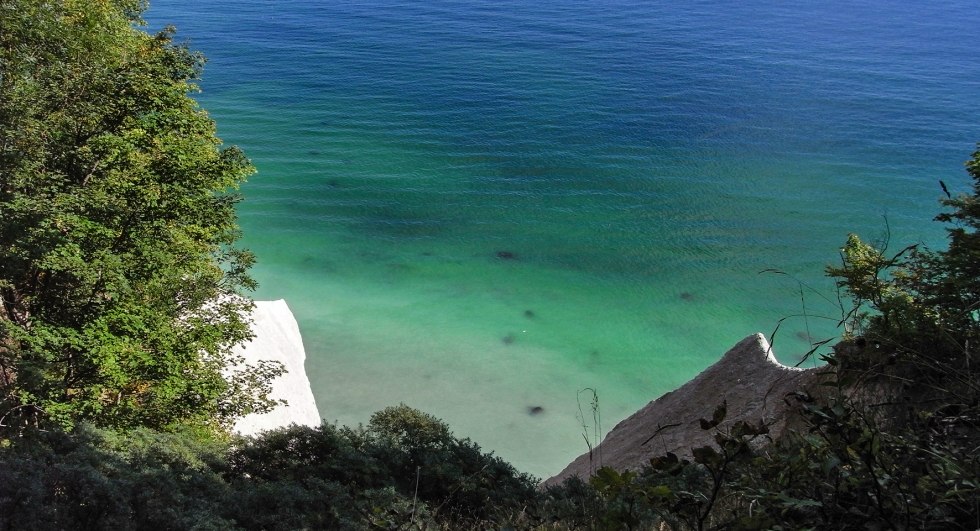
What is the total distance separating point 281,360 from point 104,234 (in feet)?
32.5

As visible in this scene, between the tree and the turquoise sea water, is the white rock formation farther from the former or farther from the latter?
the tree

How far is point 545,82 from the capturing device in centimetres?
5569

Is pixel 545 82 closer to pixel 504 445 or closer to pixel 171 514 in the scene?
pixel 504 445

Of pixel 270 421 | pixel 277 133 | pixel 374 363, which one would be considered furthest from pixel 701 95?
pixel 270 421

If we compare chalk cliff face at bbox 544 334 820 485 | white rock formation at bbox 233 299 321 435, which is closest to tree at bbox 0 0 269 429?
white rock formation at bbox 233 299 321 435

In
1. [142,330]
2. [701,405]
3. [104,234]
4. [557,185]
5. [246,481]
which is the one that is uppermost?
[557,185]

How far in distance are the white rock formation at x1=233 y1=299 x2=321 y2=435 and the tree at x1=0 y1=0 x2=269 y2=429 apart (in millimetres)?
3069

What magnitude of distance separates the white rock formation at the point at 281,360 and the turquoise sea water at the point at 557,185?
1.77m

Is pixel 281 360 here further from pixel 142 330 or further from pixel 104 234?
pixel 104 234

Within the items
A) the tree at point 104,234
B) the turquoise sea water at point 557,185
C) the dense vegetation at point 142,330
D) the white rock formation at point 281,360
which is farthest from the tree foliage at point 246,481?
the turquoise sea water at point 557,185

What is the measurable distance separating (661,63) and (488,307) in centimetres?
3983

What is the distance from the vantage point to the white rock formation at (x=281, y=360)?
61.7 ft

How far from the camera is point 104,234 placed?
12688 millimetres

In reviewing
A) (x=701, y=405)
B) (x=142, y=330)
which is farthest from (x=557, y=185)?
(x=142, y=330)
